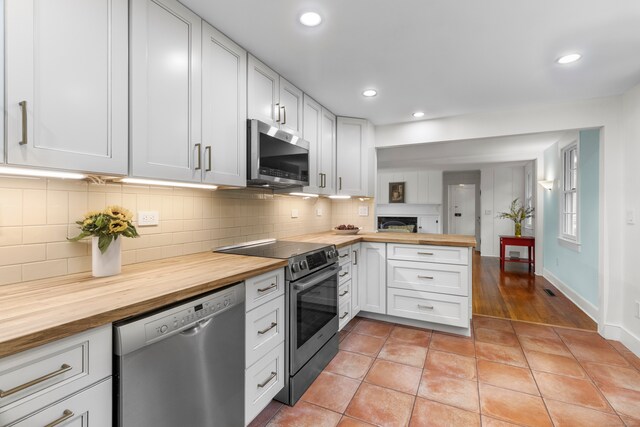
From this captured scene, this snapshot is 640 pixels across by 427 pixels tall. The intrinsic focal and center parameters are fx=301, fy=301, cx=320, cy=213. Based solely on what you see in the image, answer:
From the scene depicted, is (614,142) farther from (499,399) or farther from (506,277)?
(506,277)

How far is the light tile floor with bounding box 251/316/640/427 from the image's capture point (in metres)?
1.71

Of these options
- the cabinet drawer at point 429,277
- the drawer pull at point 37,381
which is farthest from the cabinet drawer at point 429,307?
the drawer pull at point 37,381

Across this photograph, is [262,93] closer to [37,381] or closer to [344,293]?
[344,293]

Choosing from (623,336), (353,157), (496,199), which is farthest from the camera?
(496,199)

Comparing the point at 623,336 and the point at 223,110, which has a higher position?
the point at 223,110

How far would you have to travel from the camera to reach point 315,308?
2070 millimetres

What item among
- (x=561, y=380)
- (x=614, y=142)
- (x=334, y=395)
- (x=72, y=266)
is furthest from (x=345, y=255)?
(x=614, y=142)

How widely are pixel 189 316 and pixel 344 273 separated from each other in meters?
1.73

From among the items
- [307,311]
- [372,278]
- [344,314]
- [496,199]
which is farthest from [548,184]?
[307,311]

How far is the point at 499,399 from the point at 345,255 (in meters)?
1.46

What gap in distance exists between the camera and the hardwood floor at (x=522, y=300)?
127 inches

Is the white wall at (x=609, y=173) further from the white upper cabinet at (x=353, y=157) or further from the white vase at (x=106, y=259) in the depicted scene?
the white vase at (x=106, y=259)

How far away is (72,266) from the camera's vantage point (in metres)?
1.39

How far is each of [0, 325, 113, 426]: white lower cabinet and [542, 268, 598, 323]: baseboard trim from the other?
4208mm
